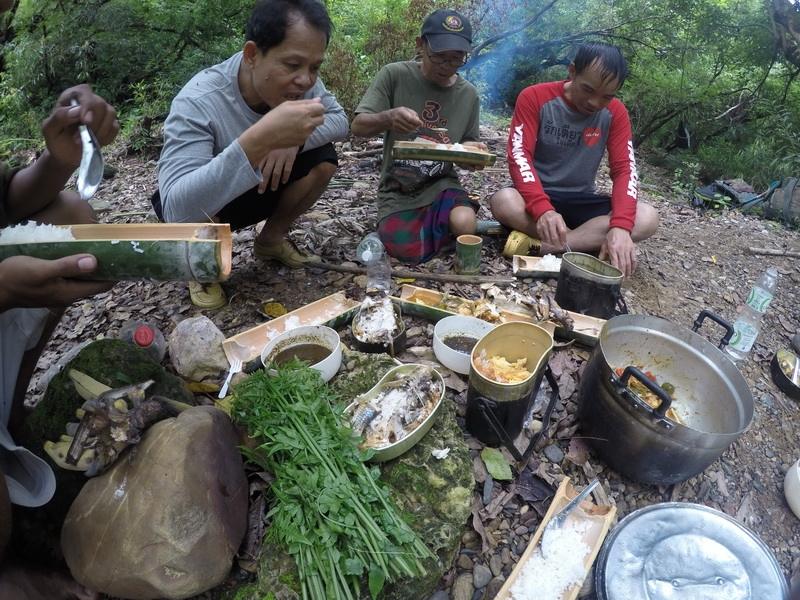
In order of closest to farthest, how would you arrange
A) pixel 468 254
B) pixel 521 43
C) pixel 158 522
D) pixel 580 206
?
pixel 158 522
pixel 468 254
pixel 580 206
pixel 521 43

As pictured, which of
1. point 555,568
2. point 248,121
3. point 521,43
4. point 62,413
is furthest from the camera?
point 521,43

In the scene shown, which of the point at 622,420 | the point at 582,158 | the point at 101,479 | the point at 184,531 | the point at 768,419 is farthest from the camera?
the point at 582,158

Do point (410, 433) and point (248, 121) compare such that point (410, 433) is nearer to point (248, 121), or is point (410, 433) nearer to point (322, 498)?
point (322, 498)

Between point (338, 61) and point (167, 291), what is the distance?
16.4ft

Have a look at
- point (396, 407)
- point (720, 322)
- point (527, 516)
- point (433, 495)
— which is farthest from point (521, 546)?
point (720, 322)

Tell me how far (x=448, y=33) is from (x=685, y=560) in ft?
13.2

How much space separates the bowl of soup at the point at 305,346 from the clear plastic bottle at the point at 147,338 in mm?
746

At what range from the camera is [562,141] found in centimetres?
431

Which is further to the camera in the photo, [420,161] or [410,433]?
[420,161]

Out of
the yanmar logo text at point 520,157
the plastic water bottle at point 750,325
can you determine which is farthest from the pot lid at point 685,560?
the yanmar logo text at point 520,157

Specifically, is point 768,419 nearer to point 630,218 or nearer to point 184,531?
point 630,218

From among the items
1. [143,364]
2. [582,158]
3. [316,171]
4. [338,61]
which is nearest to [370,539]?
[143,364]

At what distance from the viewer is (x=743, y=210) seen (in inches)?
265

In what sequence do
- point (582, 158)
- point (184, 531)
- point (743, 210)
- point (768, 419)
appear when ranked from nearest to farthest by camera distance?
point (184, 531), point (768, 419), point (582, 158), point (743, 210)
